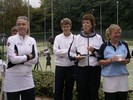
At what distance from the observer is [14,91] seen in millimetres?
5664

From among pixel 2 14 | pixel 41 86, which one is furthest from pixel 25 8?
pixel 41 86

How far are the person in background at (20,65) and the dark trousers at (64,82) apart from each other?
1465mm

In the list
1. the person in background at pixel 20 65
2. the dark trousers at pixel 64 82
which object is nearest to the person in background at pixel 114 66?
the person in background at pixel 20 65

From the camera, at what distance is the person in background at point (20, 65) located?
5602 millimetres

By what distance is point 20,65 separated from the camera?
18.5 feet

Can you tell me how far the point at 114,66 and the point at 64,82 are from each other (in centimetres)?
177

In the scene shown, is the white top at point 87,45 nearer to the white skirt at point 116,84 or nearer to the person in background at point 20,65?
the white skirt at point 116,84

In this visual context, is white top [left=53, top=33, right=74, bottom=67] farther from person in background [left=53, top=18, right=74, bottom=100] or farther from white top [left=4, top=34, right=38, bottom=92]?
white top [left=4, top=34, right=38, bottom=92]

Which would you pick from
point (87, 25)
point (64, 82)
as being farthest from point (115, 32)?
point (64, 82)

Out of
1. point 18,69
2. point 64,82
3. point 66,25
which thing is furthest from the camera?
point 64,82

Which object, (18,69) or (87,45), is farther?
(87,45)

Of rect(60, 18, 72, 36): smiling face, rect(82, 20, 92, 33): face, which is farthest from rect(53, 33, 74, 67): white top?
rect(82, 20, 92, 33): face

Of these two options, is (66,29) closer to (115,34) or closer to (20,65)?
(115,34)

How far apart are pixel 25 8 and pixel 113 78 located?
70.5 meters
